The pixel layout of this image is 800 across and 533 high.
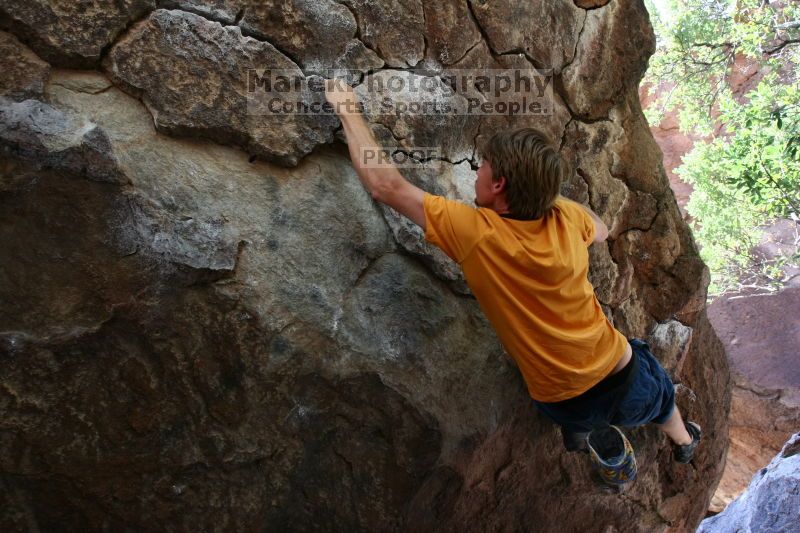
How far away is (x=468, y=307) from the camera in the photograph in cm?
201

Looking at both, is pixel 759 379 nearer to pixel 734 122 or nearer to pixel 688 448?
pixel 734 122

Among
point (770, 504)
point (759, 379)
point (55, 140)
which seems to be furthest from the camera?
point (759, 379)

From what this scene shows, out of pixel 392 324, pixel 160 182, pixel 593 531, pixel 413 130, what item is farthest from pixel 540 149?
pixel 593 531

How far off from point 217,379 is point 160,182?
51 cm

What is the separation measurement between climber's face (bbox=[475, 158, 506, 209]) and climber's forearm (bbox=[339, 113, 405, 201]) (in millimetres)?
204

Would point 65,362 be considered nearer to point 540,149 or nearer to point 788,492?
point 540,149

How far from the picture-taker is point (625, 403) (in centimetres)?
192

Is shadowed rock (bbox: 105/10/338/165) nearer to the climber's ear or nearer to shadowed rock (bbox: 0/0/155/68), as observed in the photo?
shadowed rock (bbox: 0/0/155/68)

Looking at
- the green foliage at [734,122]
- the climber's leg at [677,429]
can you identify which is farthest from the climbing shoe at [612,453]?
the green foliage at [734,122]

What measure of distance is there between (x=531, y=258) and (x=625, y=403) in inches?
23.6

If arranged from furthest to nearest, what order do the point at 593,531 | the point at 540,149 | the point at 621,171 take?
the point at 621,171
the point at 593,531
the point at 540,149

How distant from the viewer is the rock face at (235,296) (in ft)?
5.02

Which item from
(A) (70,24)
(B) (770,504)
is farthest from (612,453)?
(A) (70,24)

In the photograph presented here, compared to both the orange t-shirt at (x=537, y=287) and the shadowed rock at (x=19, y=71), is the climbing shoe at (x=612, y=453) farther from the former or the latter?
the shadowed rock at (x=19, y=71)
